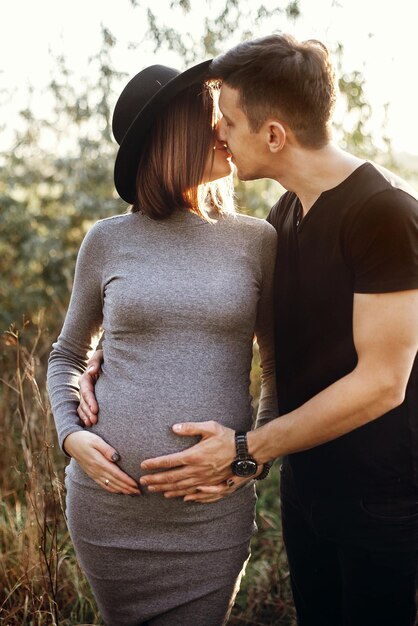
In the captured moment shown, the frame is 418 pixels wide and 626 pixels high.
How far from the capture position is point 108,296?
2.17m

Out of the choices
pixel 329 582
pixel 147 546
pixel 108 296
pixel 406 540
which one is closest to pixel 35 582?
pixel 147 546

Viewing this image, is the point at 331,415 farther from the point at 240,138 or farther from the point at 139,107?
the point at 139,107

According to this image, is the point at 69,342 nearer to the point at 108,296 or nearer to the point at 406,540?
the point at 108,296

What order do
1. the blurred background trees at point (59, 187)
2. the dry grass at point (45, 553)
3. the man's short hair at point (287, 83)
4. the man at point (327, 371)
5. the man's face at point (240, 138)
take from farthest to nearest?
the blurred background trees at point (59, 187) < the dry grass at point (45, 553) < the man's face at point (240, 138) < the man's short hair at point (287, 83) < the man at point (327, 371)

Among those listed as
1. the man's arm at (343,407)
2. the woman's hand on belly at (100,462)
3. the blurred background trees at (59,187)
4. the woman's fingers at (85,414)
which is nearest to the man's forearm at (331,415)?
the man's arm at (343,407)

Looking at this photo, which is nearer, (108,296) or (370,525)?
(370,525)

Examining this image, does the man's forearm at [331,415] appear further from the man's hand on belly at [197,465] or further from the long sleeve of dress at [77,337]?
the long sleeve of dress at [77,337]

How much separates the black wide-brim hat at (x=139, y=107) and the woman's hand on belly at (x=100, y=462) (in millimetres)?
823

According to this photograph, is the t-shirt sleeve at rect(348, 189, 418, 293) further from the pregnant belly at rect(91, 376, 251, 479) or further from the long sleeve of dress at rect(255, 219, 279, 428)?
the pregnant belly at rect(91, 376, 251, 479)

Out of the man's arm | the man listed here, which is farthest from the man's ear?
the man's arm

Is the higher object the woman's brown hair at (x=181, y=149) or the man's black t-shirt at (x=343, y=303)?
the woman's brown hair at (x=181, y=149)

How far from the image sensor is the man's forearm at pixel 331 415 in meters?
1.83

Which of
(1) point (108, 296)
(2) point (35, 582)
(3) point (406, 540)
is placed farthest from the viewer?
(2) point (35, 582)

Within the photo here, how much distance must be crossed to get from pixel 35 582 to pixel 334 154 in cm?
218
